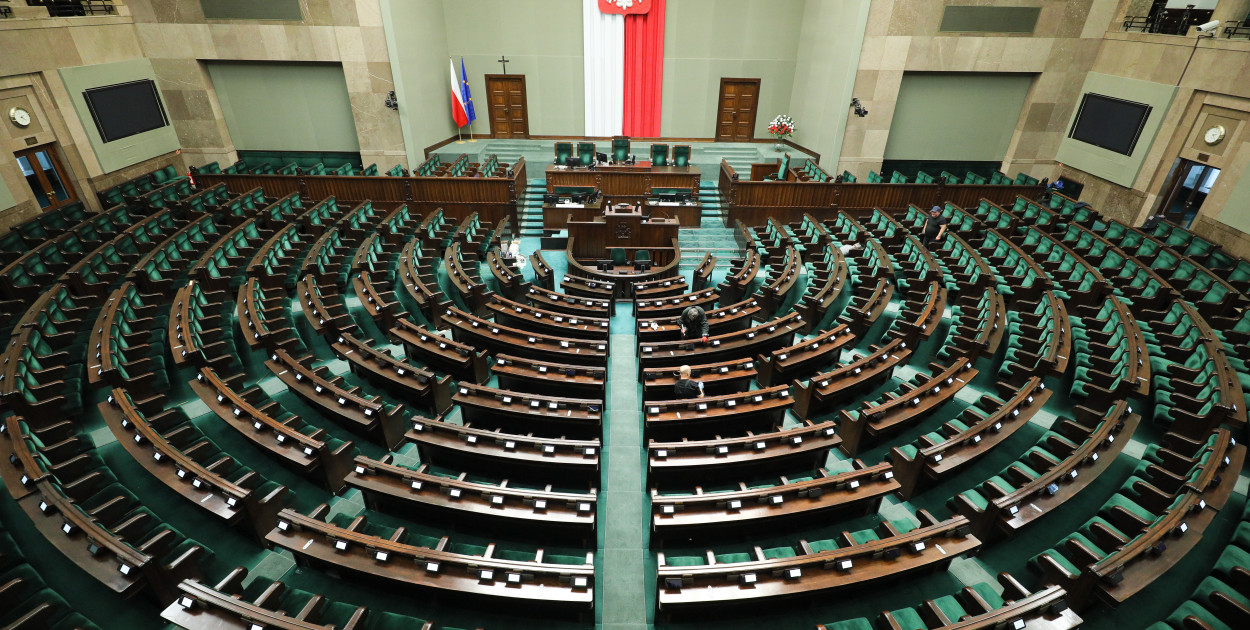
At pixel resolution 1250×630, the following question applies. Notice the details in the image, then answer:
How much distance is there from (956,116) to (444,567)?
53.9 feet

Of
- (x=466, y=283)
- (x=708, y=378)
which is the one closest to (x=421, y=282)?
(x=466, y=283)

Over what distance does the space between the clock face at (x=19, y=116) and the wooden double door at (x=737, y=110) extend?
1658 centimetres

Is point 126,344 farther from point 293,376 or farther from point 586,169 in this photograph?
point 586,169

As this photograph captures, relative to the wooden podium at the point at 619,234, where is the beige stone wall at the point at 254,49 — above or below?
above

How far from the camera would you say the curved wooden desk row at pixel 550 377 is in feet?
20.5

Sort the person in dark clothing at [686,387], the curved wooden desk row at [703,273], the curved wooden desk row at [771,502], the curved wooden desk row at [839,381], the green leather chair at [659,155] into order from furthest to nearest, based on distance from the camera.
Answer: the green leather chair at [659,155]
the curved wooden desk row at [703,273]
the curved wooden desk row at [839,381]
the person in dark clothing at [686,387]
the curved wooden desk row at [771,502]

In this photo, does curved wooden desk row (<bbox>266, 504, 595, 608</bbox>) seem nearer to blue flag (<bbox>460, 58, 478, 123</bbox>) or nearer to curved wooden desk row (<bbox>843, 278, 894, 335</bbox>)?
curved wooden desk row (<bbox>843, 278, 894, 335</bbox>)

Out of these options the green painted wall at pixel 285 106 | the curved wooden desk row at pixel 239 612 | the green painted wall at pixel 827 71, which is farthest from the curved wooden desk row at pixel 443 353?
the green painted wall at pixel 827 71

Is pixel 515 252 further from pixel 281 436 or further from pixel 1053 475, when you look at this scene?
pixel 1053 475

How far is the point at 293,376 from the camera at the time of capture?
6.04 meters

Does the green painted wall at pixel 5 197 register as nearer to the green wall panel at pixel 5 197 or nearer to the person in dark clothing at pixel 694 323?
the green wall panel at pixel 5 197

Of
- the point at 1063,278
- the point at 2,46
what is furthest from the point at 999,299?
the point at 2,46

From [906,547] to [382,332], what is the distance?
7.06 m

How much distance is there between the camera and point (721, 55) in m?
16.5
